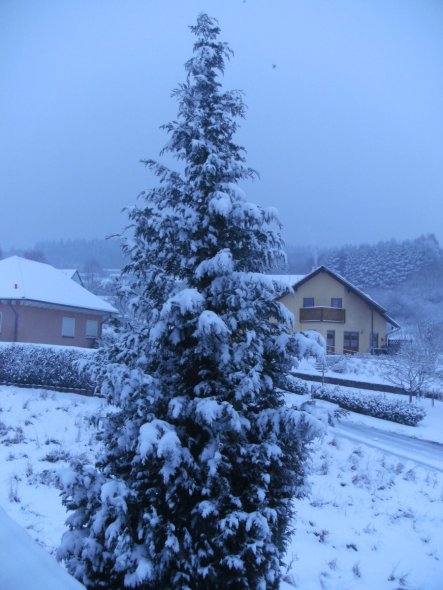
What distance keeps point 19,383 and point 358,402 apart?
14096 millimetres

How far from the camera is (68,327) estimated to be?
26062 mm

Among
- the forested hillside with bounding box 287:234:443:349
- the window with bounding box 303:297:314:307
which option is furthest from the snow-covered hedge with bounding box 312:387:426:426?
the forested hillside with bounding box 287:234:443:349

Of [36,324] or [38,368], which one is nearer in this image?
[38,368]

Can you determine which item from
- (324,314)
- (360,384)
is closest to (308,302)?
(324,314)

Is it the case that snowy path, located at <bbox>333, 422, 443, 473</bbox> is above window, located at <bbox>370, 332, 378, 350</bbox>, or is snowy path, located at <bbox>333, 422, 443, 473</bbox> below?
below

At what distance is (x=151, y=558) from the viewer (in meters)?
4.02

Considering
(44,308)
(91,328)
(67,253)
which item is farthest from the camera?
(67,253)

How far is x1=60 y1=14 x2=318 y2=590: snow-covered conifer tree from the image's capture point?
412 centimetres

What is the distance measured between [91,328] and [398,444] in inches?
784

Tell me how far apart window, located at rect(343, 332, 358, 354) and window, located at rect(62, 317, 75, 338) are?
23.7 m

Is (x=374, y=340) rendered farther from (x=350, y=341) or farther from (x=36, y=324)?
(x=36, y=324)

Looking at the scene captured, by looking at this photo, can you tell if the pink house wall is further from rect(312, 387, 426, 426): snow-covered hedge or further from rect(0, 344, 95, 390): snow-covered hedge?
rect(312, 387, 426, 426): snow-covered hedge

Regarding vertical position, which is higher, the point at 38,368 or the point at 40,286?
the point at 40,286

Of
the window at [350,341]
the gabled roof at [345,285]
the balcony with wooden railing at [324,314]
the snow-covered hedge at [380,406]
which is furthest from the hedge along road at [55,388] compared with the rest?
the window at [350,341]
